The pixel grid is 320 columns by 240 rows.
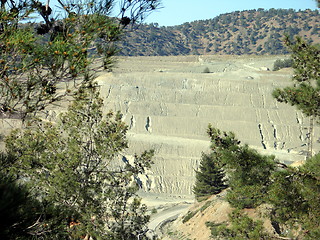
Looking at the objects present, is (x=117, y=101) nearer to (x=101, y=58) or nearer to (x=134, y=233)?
(x=134, y=233)

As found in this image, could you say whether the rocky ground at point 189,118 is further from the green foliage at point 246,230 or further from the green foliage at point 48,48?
the green foliage at point 48,48

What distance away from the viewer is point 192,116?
2320 inches

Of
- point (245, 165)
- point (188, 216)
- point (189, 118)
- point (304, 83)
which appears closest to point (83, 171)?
point (245, 165)

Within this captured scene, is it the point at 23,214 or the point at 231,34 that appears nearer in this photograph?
the point at 23,214

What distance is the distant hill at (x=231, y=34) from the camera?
146 meters

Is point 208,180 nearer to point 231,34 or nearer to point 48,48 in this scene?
point 48,48

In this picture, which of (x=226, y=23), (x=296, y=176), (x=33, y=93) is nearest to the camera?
(x=33, y=93)

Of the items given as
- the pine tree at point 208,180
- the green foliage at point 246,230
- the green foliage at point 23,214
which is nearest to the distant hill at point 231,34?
the pine tree at point 208,180

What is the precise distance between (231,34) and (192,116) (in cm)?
10975

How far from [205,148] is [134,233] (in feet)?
121

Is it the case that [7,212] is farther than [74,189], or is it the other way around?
[74,189]

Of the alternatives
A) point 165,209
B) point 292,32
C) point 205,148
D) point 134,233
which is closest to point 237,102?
point 205,148

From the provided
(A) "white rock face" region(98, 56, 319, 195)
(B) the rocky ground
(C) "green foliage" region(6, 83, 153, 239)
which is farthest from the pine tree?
(C) "green foliage" region(6, 83, 153, 239)

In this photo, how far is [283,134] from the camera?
177 feet
